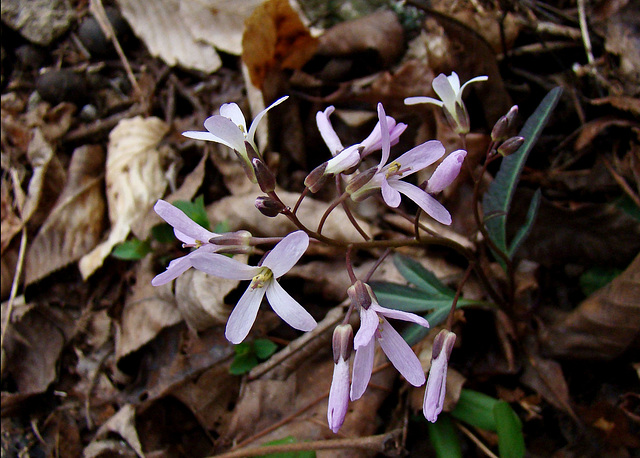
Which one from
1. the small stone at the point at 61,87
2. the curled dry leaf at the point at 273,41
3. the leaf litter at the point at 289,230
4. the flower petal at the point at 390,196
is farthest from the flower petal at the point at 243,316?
the small stone at the point at 61,87

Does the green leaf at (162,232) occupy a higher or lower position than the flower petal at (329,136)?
lower

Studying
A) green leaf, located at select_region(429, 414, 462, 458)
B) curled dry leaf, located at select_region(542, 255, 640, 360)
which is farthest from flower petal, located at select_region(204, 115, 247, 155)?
curled dry leaf, located at select_region(542, 255, 640, 360)

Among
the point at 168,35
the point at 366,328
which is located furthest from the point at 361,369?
the point at 168,35

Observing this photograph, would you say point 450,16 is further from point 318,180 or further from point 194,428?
point 194,428

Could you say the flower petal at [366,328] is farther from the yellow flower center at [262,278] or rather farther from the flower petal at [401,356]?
the yellow flower center at [262,278]

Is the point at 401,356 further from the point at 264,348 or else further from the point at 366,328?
the point at 264,348

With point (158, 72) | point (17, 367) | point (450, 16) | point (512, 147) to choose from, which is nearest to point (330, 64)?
point (450, 16)
